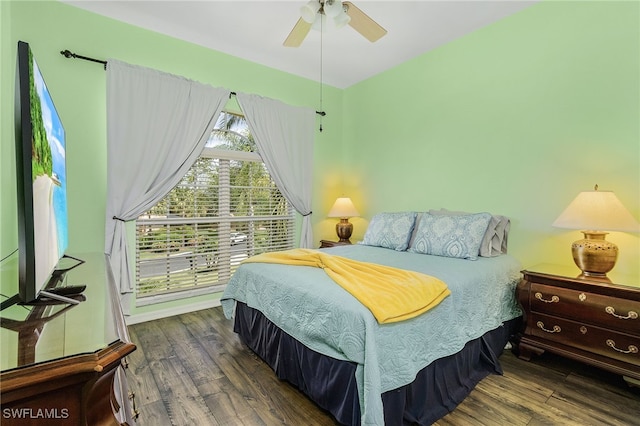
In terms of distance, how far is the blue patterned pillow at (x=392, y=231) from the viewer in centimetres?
309

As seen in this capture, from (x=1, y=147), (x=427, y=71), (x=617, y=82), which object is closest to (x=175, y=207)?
(x=1, y=147)

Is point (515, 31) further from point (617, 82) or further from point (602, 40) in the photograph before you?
point (617, 82)

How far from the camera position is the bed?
4.85 ft

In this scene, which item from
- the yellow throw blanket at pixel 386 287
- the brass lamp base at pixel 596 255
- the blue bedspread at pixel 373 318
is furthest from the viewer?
the brass lamp base at pixel 596 255

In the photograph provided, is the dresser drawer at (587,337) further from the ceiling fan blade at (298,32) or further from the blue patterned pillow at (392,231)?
the ceiling fan blade at (298,32)

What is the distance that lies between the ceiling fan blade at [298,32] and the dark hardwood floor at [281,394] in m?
2.56

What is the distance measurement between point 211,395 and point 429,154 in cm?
313

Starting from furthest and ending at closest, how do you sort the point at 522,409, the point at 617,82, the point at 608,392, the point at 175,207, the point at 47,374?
1. the point at 175,207
2. the point at 617,82
3. the point at 608,392
4. the point at 522,409
5. the point at 47,374

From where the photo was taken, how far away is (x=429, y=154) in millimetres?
3523

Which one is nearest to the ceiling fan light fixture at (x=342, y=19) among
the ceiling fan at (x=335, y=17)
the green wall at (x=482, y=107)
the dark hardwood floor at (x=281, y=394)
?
the ceiling fan at (x=335, y=17)

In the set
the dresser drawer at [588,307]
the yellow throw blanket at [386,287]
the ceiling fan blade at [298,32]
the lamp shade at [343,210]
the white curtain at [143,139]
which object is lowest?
the dresser drawer at [588,307]

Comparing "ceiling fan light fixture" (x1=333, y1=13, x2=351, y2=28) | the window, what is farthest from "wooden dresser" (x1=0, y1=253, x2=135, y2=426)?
the window

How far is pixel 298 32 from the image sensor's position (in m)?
2.39

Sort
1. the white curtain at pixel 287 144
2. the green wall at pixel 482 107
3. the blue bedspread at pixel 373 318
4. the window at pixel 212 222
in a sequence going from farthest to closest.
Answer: the white curtain at pixel 287 144, the window at pixel 212 222, the green wall at pixel 482 107, the blue bedspread at pixel 373 318
